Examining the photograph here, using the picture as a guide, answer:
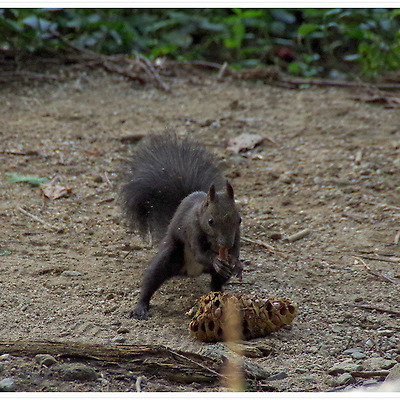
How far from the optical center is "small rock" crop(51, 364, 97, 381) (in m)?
1.91

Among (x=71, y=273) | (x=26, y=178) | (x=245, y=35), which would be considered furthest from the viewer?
(x=245, y=35)

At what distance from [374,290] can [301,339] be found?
591mm

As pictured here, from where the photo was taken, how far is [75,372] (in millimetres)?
1923

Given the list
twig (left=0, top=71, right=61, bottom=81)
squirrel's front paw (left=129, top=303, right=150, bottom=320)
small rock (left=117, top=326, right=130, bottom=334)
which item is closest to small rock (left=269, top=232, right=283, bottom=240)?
squirrel's front paw (left=129, top=303, right=150, bottom=320)

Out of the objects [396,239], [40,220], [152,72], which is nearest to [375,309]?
[396,239]

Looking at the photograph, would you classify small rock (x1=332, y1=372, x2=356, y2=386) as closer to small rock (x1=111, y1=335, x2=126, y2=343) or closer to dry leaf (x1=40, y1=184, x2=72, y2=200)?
small rock (x1=111, y1=335, x2=126, y2=343)

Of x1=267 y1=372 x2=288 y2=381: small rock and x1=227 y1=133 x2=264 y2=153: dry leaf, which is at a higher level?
x1=227 y1=133 x2=264 y2=153: dry leaf

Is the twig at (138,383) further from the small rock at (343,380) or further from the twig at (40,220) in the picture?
the twig at (40,220)

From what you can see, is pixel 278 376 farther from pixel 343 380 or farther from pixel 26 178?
pixel 26 178

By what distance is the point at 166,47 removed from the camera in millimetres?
6809

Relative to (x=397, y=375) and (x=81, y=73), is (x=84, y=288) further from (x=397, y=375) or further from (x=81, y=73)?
(x=81, y=73)

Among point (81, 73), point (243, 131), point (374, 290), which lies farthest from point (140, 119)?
point (374, 290)

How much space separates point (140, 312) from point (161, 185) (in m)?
0.85

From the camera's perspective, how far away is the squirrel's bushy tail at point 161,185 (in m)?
3.33
